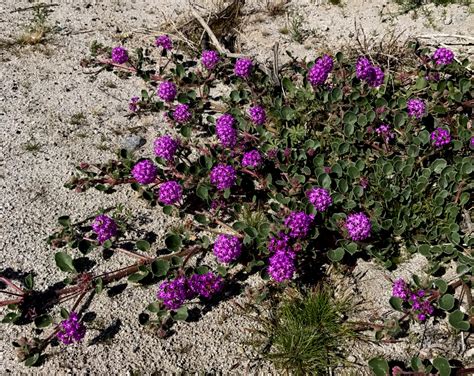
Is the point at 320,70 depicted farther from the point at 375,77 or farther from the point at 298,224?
the point at 298,224

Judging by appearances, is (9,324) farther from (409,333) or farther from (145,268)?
(409,333)

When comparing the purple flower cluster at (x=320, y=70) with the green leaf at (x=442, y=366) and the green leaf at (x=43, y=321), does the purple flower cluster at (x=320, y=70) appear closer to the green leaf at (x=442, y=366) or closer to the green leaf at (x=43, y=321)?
the green leaf at (x=442, y=366)

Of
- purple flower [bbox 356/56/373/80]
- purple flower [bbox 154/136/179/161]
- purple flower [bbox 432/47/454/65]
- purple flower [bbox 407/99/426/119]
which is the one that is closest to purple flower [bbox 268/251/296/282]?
purple flower [bbox 154/136/179/161]

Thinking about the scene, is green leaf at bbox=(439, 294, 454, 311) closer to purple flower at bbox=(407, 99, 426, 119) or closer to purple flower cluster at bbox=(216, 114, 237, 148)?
purple flower at bbox=(407, 99, 426, 119)

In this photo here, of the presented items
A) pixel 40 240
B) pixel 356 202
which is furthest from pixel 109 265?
pixel 356 202

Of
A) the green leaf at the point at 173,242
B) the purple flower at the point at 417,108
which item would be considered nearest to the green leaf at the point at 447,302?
the purple flower at the point at 417,108

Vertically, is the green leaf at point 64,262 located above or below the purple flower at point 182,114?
below
